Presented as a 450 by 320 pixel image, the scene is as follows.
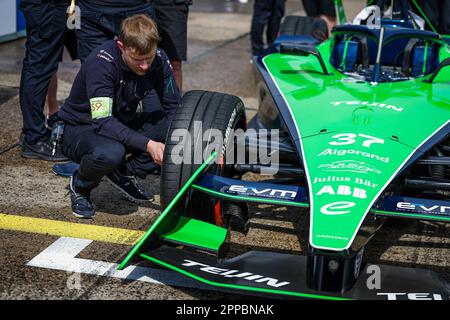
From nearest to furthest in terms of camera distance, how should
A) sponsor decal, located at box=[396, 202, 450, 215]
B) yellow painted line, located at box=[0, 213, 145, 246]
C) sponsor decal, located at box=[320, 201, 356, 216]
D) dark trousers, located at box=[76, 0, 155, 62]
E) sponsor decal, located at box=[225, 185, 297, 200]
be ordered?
sponsor decal, located at box=[320, 201, 356, 216]
sponsor decal, located at box=[396, 202, 450, 215]
sponsor decal, located at box=[225, 185, 297, 200]
yellow painted line, located at box=[0, 213, 145, 246]
dark trousers, located at box=[76, 0, 155, 62]

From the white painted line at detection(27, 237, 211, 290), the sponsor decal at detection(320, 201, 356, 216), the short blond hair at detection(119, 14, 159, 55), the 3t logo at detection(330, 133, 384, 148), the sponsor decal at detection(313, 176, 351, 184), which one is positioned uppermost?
the short blond hair at detection(119, 14, 159, 55)

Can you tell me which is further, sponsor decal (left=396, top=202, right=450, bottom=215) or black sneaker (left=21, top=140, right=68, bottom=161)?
black sneaker (left=21, top=140, right=68, bottom=161)

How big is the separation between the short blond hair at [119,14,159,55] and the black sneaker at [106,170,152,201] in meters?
→ 0.90

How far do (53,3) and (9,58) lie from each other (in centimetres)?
330

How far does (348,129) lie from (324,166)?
41cm

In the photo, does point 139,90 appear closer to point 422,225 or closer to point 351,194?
point 351,194

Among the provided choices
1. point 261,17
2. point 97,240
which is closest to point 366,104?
point 97,240

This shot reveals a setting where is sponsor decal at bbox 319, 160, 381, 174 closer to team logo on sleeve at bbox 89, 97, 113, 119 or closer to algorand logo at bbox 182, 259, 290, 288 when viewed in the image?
algorand logo at bbox 182, 259, 290, 288

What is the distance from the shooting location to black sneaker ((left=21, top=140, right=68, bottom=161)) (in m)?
5.29

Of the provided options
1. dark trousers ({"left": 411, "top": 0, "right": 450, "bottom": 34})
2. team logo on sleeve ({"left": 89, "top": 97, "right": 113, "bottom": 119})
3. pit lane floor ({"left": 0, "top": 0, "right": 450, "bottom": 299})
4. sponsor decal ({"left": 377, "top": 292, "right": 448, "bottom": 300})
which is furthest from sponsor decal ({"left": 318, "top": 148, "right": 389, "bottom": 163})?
dark trousers ({"left": 411, "top": 0, "right": 450, "bottom": 34})

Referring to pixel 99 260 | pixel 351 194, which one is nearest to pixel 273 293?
pixel 351 194

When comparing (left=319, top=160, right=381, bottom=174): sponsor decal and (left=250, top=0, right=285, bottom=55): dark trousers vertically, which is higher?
(left=319, top=160, right=381, bottom=174): sponsor decal

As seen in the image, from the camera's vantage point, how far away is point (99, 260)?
3.77m

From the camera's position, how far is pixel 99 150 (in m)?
4.08
